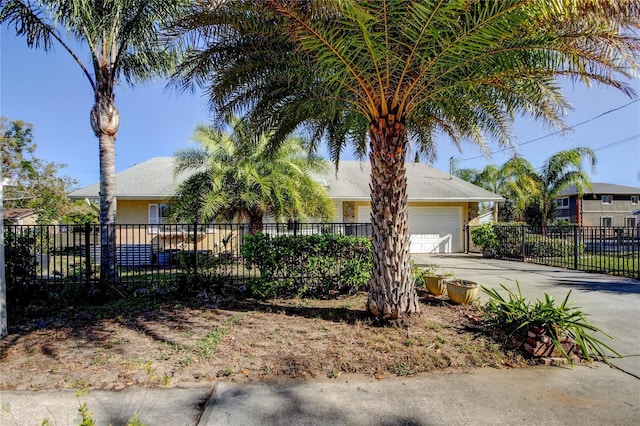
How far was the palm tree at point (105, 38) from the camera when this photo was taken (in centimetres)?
671

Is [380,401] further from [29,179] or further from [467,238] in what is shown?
[29,179]

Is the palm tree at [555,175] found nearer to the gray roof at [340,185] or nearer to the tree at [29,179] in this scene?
the gray roof at [340,185]

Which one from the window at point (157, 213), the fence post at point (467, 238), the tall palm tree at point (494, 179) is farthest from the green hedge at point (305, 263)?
the tall palm tree at point (494, 179)

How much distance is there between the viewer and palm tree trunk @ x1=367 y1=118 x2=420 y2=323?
5340mm

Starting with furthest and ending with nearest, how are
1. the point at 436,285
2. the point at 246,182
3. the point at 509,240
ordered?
the point at 509,240
the point at 246,182
the point at 436,285

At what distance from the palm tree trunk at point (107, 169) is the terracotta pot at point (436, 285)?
7242 mm

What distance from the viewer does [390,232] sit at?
5410mm

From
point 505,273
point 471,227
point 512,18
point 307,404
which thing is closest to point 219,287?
point 307,404

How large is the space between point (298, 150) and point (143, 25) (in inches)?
222

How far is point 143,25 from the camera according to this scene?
719 centimetres

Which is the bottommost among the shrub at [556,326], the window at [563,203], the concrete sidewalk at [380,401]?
the concrete sidewalk at [380,401]

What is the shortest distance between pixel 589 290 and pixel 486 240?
24.4 ft

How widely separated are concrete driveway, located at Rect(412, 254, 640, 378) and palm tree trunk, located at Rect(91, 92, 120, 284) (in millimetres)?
8658

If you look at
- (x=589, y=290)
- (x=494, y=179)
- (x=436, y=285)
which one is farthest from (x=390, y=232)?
(x=494, y=179)
